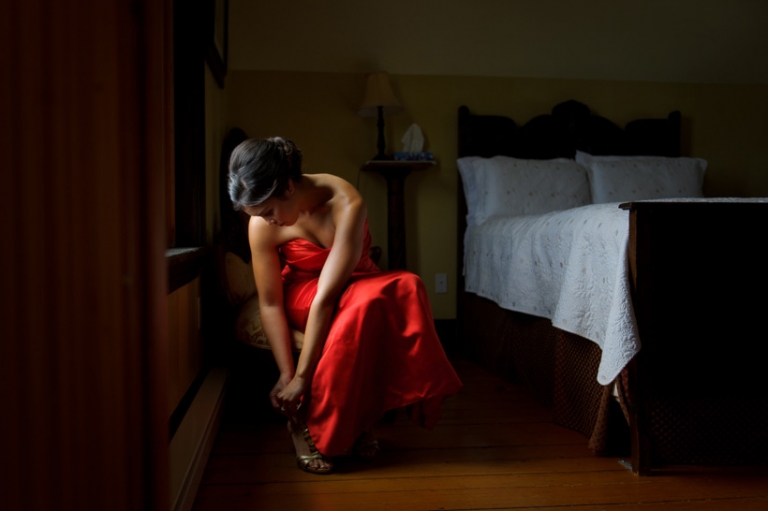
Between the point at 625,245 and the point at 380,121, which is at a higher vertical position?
the point at 380,121

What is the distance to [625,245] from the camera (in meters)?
1.63

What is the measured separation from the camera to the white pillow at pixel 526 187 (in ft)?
10.3

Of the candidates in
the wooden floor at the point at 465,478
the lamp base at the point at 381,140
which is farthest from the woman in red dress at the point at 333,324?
the lamp base at the point at 381,140

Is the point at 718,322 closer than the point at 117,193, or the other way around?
the point at 117,193

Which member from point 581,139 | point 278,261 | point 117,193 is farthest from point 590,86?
point 117,193

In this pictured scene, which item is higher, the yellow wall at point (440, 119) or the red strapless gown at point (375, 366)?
the yellow wall at point (440, 119)

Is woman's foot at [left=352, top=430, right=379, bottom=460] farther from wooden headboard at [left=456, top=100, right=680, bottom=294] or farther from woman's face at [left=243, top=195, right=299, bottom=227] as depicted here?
wooden headboard at [left=456, top=100, right=680, bottom=294]

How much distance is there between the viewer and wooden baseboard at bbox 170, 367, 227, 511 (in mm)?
1363

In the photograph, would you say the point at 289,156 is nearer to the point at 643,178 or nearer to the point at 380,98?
the point at 380,98

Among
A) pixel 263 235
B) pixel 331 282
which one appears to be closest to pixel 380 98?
pixel 263 235

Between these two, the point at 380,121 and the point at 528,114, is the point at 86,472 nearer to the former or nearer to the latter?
the point at 380,121

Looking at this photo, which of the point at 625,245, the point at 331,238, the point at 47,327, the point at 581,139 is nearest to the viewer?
the point at 47,327

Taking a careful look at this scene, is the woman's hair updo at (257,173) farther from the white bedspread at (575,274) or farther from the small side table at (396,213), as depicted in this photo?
the small side table at (396,213)

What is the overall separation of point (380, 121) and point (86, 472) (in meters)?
2.82
